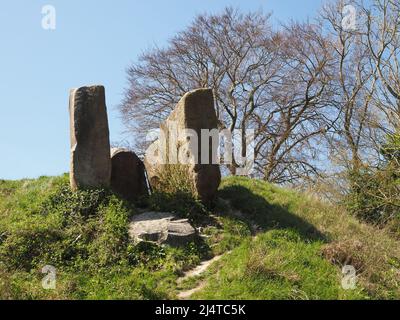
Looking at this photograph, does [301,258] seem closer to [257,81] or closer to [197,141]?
[197,141]

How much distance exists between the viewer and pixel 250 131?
24891 millimetres

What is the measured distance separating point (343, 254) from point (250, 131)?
15583mm

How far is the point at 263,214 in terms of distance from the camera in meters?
12.0

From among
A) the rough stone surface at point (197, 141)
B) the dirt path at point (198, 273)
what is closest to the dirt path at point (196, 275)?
the dirt path at point (198, 273)

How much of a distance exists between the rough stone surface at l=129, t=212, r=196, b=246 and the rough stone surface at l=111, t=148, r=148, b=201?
1.93 meters

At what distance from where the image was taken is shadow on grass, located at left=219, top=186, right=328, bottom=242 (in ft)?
36.6

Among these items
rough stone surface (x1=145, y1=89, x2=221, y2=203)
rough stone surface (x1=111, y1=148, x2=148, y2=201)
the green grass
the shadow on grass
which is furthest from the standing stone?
the shadow on grass

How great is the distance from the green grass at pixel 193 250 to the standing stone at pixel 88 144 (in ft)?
1.44

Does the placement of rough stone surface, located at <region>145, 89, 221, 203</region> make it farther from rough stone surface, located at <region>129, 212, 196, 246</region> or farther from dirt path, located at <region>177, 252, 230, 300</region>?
dirt path, located at <region>177, 252, 230, 300</region>

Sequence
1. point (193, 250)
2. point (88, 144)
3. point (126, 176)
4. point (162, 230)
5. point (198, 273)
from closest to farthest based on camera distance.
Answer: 1. point (198, 273)
2. point (193, 250)
3. point (162, 230)
4. point (88, 144)
5. point (126, 176)

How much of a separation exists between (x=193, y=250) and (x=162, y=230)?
812 millimetres

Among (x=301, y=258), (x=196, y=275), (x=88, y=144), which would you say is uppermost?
(x=88, y=144)

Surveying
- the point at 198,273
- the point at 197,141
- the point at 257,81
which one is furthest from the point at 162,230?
the point at 257,81
